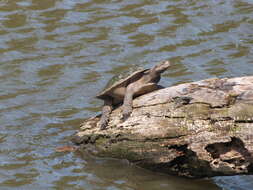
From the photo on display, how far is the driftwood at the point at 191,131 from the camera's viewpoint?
17.2ft

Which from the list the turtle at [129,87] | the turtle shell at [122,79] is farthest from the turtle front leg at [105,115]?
the turtle shell at [122,79]

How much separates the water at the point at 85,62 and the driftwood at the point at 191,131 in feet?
0.89

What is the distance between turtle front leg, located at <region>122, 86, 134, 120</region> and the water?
1.74ft

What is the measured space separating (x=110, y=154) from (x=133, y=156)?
1.02ft

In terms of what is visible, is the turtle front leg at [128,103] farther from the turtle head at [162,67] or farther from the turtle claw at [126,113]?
the turtle head at [162,67]

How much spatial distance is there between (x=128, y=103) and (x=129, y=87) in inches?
12.7

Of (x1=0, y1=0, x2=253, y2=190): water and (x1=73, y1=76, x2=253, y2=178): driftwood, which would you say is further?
(x1=0, y1=0, x2=253, y2=190): water

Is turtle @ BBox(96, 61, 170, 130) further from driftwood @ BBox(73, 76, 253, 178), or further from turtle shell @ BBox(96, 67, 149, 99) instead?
driftwood @ BBox(73, 76, 253, 178)

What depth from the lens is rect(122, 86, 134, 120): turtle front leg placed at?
592 cm

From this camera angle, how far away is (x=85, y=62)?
9547mm

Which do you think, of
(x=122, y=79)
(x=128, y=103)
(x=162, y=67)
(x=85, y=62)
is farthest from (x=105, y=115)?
(x=85, y=62)

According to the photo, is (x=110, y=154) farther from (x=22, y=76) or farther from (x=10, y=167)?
(x=22, y=76)

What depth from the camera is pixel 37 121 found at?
7.70m

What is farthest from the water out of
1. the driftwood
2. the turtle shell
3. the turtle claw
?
the turtle shell
